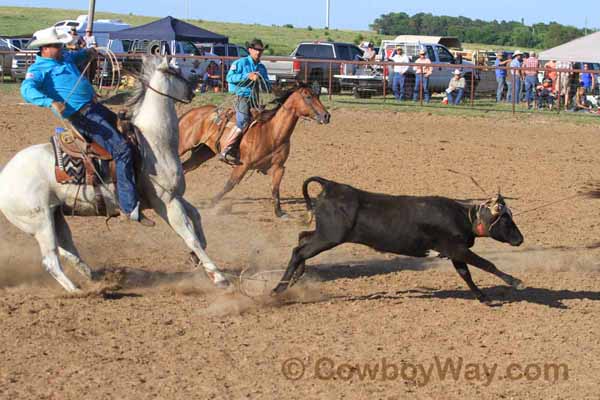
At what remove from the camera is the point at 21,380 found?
5301 mm

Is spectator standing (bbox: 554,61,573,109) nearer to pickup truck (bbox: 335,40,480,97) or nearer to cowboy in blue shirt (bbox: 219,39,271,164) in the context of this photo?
pickup truck (bbox: 335,40,480,97)

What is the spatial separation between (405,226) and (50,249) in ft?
8.80

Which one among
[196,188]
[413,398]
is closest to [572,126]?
[196,188]

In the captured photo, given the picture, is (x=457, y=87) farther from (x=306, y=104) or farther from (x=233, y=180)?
(x=233, y=180)

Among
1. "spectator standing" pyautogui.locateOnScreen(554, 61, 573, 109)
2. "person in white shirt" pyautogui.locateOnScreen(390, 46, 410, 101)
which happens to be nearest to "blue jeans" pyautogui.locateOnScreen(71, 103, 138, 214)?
"person in white shirt" pyautogui.locateOnScreen(390, 46, 410, 101)

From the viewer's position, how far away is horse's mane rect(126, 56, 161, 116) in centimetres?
744

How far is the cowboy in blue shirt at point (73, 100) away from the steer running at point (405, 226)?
4.58 ft

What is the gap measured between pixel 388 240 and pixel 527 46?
8326 centimetres

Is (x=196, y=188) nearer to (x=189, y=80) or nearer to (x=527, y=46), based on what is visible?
(x=189, y=80)

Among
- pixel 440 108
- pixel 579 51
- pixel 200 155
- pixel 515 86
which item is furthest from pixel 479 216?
pixel 579 51

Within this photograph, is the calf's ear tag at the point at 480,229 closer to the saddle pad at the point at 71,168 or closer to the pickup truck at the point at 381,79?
the saddle pad at the point at 71,168

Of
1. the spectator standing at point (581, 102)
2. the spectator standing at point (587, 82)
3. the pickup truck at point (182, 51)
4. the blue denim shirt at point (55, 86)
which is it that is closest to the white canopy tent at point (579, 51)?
the spectator standing at point (587, 82)

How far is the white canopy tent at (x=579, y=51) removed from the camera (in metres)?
24.5

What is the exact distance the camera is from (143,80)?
24.4 ft
